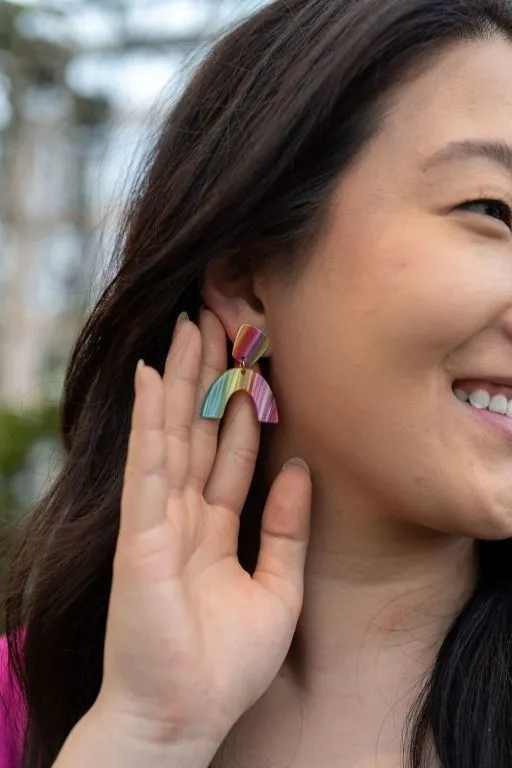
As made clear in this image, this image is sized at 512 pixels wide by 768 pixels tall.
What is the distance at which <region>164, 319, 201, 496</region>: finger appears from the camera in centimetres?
121

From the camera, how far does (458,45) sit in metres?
1.22

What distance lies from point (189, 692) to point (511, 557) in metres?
0.55

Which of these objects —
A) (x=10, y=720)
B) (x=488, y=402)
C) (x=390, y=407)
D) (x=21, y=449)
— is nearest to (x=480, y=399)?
(x=488, y=402)

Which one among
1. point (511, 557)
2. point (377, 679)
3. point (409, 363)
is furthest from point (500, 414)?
point (377, 679)

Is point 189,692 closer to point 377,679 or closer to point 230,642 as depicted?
point 230,642

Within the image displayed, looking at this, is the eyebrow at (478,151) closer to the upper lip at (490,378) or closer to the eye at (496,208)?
the eye at (496,208)

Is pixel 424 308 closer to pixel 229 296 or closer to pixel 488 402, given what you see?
pixel 488 402

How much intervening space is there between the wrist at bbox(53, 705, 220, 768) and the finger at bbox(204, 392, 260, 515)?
0.33m

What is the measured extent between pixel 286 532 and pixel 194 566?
16cm

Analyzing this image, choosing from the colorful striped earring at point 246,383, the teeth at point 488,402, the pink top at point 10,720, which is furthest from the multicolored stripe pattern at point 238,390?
the pink top at point 10,720

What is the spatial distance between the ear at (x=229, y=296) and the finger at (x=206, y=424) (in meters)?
0.03

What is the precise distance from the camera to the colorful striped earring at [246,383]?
4.16ft

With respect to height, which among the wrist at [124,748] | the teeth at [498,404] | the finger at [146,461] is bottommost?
the wrist at [124,748]

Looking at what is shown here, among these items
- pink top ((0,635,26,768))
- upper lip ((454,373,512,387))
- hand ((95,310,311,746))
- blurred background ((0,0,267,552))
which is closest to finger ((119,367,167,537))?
hand ((95,310,311,746))
